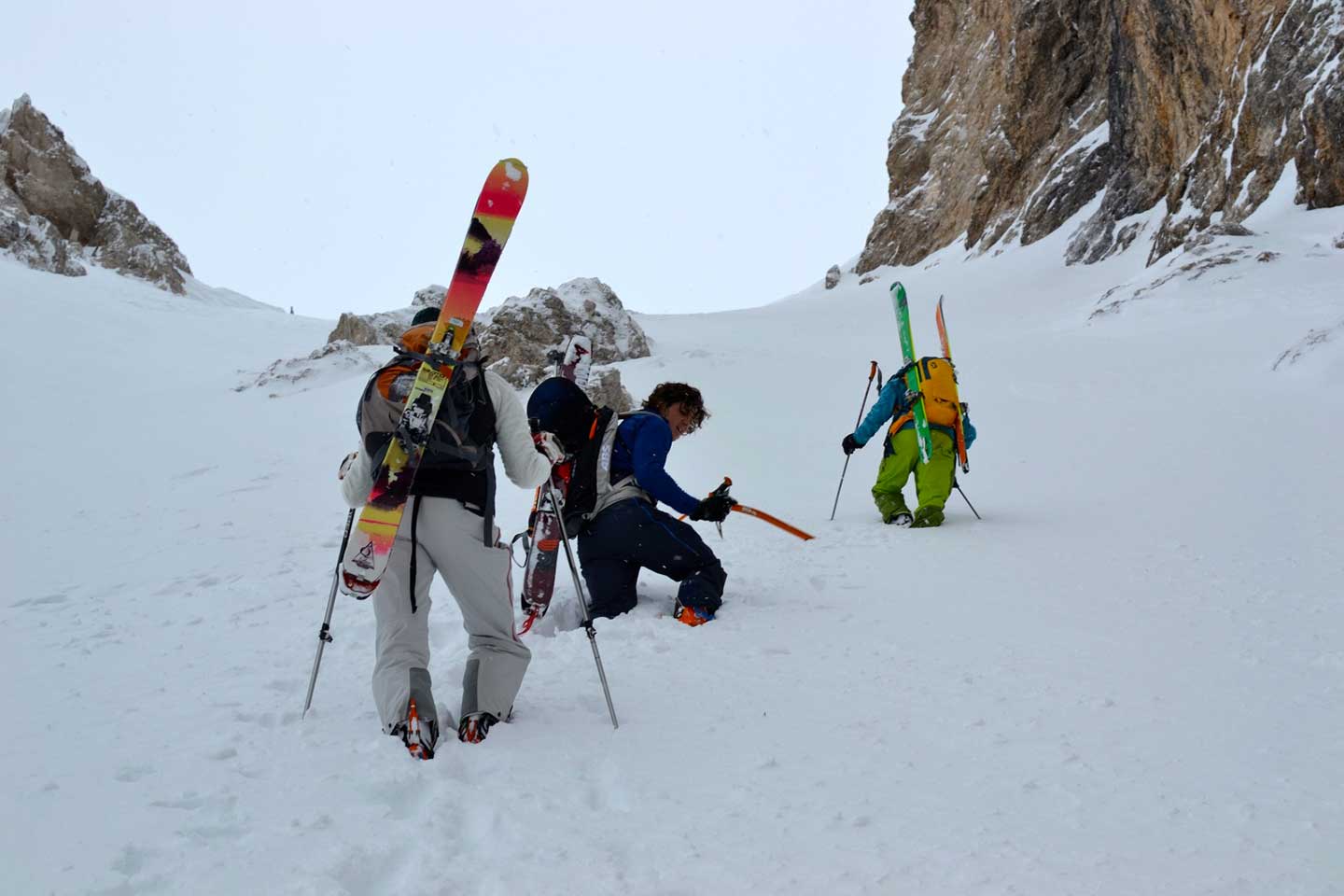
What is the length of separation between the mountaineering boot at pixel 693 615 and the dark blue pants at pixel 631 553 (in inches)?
3.8

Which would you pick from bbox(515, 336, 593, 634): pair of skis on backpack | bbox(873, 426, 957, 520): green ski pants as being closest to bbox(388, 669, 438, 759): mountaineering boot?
bbox(515, 336, 593, 634): pair of skis on backpack

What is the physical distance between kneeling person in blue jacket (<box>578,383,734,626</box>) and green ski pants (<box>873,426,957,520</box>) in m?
3.01

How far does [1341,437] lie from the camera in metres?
8.18

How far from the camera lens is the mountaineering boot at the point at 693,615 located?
16.9 feet

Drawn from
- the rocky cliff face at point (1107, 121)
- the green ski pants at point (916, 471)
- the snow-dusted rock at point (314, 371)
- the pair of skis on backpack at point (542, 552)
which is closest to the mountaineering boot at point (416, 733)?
the pair of skis on backpack at point (542, 552)

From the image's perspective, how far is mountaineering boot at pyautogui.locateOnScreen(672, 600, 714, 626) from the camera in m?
5.16

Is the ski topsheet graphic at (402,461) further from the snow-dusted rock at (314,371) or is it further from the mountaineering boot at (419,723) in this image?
the snow-dusted rock at (314,371)

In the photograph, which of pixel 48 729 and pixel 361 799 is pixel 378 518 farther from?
pixel 48 729

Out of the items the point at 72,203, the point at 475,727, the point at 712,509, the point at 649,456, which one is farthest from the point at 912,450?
the point at 72,203

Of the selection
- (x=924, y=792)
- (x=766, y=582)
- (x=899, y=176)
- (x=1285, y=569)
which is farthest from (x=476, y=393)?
(x=899, y=176)

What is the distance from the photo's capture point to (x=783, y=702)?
3.89 meters

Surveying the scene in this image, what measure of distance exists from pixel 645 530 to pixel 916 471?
3600 millimetres

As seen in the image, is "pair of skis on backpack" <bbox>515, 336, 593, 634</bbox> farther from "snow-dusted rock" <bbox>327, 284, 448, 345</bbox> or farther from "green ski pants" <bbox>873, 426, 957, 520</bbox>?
"snow-dusted rock" <bbox>327, 284, 448, 345</bbox>

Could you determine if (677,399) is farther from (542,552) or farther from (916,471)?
(916,471)
